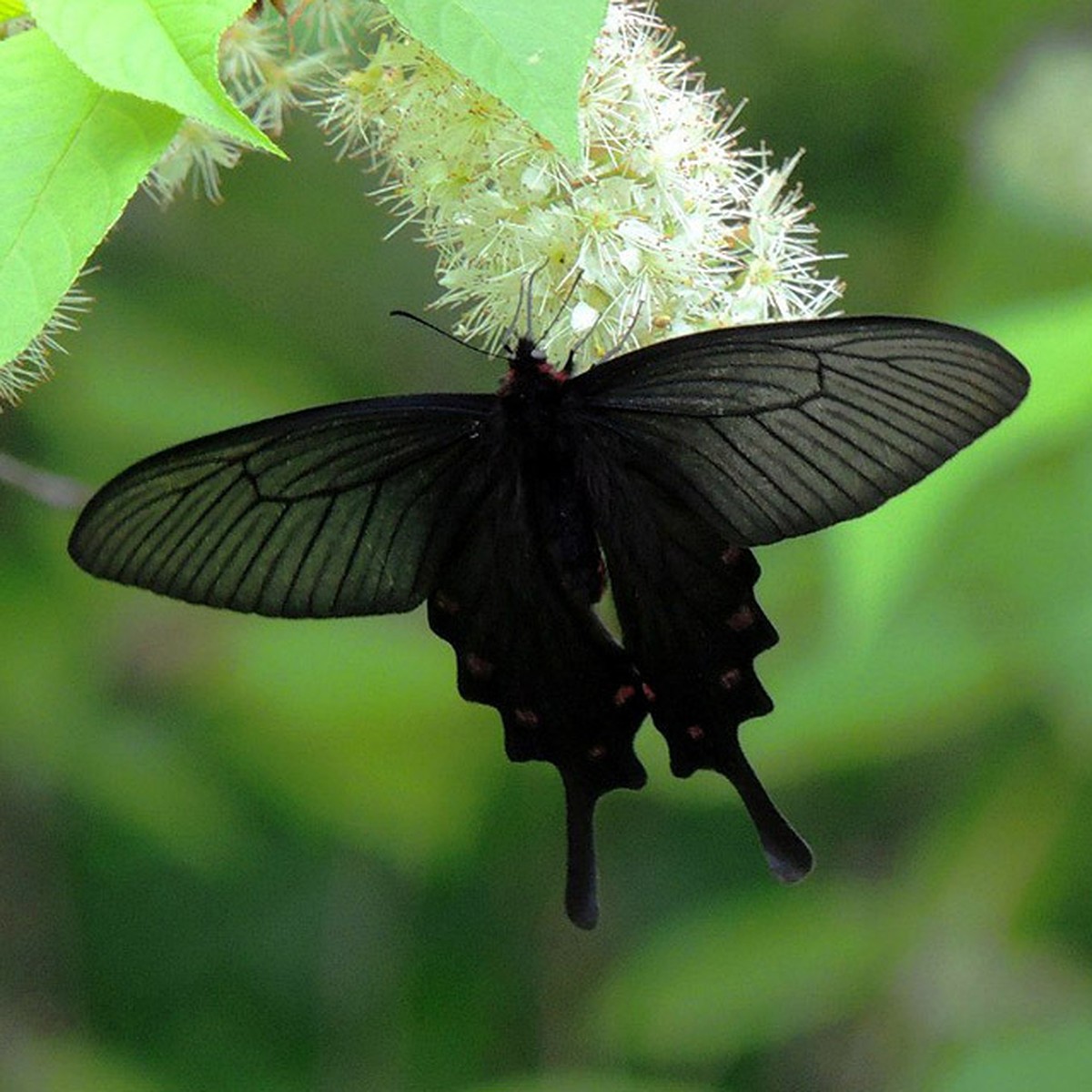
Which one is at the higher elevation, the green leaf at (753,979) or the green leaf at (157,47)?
the green leaf at (157,47)

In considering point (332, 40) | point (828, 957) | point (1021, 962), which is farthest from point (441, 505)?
point (1021, 962)

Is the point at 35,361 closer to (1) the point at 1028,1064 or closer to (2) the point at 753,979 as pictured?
(1) the point at 1028,1064

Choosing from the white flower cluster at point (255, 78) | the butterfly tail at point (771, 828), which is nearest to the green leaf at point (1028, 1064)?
the butterfly tail at point (771, 828)

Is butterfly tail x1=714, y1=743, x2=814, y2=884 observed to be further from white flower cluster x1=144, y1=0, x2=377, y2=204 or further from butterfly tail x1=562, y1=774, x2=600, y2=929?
white flower cluster x1=144, y1=0, x2=377, y2=204

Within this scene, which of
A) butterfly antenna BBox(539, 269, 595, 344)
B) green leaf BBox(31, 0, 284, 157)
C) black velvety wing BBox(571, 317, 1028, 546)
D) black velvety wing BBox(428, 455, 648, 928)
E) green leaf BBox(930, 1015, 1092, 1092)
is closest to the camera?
green leaf BBox(31, 0, 284, 157)

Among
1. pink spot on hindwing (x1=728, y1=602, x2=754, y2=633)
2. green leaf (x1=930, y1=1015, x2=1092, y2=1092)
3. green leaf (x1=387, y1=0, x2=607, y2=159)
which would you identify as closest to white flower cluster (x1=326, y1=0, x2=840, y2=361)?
pink spot on hindwing (x1=728, y1=602, x2=754, y2=633)

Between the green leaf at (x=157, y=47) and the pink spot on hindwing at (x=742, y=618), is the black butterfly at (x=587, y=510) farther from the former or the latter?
the green leaf at (x=157, y=47)

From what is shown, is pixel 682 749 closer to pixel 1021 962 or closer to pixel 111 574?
pixel 111 574
